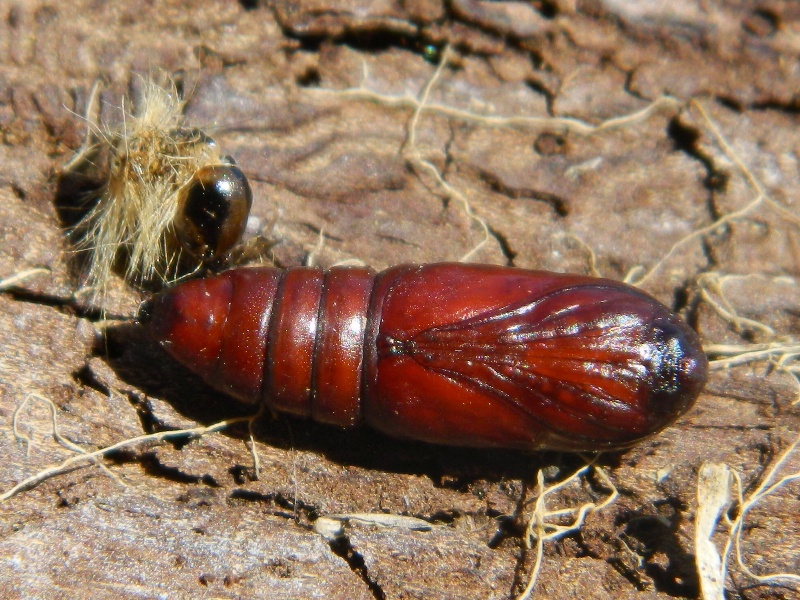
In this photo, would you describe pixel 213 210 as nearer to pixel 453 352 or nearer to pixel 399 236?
pixel 399 236

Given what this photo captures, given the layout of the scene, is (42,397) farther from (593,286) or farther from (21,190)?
(593,286)

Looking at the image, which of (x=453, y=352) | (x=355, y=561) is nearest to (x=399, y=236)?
(x=453, y=352)

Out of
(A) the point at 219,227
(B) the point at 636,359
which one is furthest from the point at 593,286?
(A) the point at 219,227

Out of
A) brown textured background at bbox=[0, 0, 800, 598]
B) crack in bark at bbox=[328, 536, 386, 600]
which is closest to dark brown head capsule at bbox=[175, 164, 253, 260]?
brown textured background at bbox=[0, 0, 800, 598]

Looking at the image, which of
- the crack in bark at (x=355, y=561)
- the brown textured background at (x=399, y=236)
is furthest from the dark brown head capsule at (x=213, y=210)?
the crack in bark at (x=355, y=561)

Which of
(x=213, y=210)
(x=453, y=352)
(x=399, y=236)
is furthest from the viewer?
(x=399, y=236)

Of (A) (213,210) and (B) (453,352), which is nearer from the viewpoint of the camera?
(B) (453,352)
